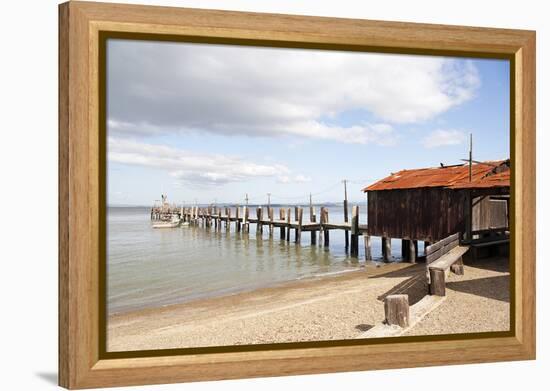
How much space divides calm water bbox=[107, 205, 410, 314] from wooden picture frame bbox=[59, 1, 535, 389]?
48 centimetres

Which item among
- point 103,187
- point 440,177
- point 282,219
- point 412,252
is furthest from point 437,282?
point 282,219

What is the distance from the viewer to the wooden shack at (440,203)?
11766mm

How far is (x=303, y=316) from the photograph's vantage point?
749 cm

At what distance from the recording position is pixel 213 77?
280 inches

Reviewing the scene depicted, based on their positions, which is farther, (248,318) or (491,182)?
(491,182)

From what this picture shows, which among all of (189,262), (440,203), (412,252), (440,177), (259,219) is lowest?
(189,262)

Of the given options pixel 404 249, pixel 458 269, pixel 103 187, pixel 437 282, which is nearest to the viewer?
pixel 103 187

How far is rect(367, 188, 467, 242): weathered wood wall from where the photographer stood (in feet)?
40.7

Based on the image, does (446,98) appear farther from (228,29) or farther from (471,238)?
(471,238)

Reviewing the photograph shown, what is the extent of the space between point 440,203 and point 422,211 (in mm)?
515

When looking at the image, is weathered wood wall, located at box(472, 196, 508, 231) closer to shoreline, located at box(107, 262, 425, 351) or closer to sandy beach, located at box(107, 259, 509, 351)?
sandy beach, located at box(107, 259, 509, 351)

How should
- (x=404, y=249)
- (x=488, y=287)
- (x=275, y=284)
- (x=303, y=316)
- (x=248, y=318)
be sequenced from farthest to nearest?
(x=404, y=249), (x=275, y=284), (x=488, y=287), (x=303, y=316), (x=248, y=318)

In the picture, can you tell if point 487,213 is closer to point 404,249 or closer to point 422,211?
point 422,211

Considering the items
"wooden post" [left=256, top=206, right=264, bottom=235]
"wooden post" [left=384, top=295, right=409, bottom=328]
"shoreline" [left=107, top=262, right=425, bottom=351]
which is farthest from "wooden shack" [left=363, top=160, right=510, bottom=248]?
"wooden post" [left=256, top=206, right=264, bottom=235]
